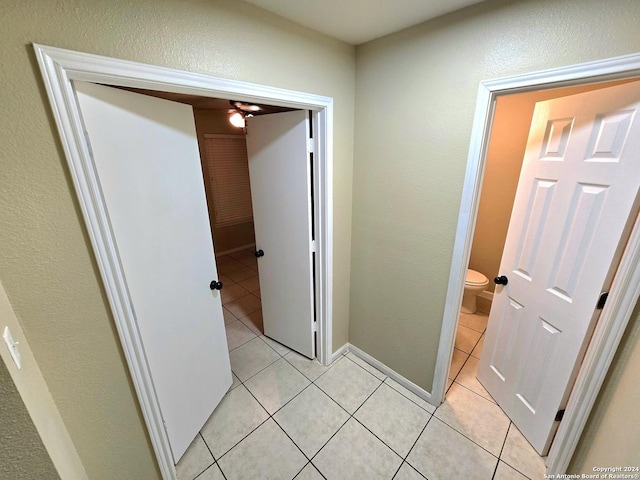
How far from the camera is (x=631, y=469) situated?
0.99 metres

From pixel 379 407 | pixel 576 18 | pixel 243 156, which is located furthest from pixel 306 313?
pixel 243 156

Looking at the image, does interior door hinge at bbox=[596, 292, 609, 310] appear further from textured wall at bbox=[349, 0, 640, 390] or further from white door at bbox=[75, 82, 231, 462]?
white door at bbox=[75, 82, 231, 462]

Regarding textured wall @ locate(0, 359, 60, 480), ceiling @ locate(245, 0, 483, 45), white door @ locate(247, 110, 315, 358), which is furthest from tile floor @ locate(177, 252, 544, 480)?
ceiling @ locate(245, 0, 483, 45)

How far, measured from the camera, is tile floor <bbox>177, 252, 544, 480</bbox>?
1460 mm

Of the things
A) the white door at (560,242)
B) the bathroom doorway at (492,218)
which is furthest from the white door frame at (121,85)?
the bathroom doorway at (492,218)

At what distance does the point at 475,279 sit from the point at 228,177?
150 inches

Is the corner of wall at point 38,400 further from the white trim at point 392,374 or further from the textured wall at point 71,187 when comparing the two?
the white trim at point 392,374

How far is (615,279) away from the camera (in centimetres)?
111

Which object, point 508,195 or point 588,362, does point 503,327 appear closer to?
point 588,362

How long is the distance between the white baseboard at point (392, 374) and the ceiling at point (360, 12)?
227 centimetres

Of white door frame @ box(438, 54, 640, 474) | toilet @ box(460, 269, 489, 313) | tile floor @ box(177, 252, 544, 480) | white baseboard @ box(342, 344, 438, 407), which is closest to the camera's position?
white door frame @ box(438, 54, 640, 474)

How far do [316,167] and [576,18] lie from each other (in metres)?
1.30

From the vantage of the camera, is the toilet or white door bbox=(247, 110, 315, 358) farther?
the toilet

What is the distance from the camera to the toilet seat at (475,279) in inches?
104
